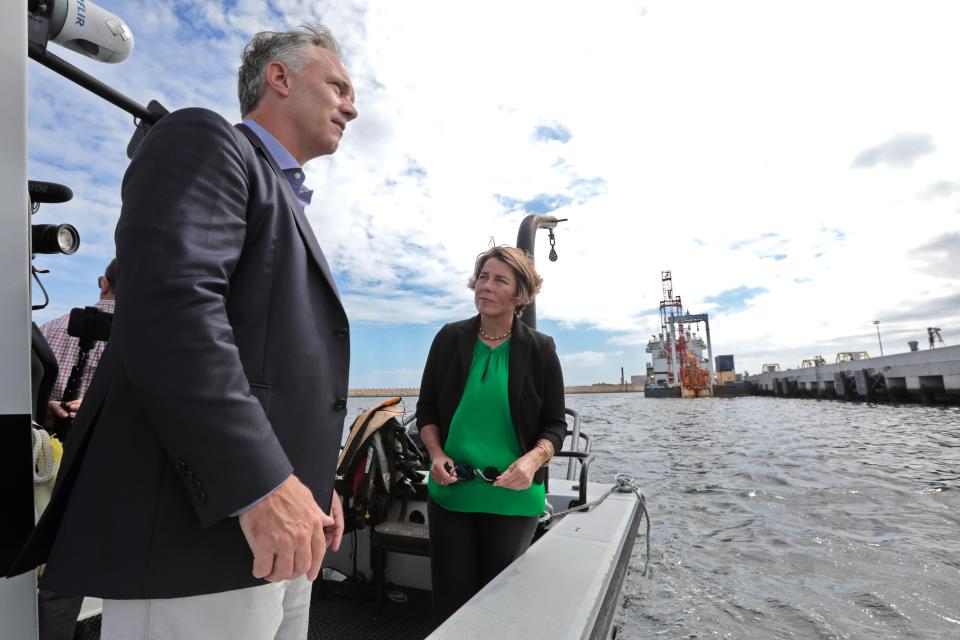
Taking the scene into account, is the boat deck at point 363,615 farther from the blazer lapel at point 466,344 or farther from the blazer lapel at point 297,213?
the blazer lapel at point 297,213

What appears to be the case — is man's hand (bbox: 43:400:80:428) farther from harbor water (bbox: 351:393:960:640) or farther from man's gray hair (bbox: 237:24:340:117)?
harbor water (bbox: 351:393:960:640)

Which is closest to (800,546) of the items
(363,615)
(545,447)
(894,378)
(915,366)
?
(363,615)

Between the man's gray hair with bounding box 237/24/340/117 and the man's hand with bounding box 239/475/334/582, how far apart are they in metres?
0.92

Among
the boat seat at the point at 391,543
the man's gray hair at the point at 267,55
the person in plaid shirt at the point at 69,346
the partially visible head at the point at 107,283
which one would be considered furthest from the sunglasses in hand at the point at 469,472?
the partially visible head at the point at 107,283

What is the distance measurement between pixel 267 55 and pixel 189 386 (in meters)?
0.87

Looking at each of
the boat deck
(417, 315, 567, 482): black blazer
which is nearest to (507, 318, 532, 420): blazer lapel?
(417, 315, 567, 482): black blazer

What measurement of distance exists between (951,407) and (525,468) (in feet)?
98.1

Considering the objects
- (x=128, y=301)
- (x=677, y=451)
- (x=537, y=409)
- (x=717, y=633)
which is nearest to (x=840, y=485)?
(x=677, y=451)

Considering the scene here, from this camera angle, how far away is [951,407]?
22.6m

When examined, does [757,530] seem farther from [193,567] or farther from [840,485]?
[193,567]

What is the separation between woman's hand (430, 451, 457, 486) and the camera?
1899 mm

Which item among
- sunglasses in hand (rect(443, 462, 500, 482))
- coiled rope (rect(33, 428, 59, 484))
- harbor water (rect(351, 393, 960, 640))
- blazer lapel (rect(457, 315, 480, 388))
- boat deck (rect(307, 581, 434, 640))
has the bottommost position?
harbor water (rect(351, 393, 960, 640))

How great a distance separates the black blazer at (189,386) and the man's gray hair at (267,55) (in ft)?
1.06

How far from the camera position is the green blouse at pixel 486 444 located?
6.24ft
